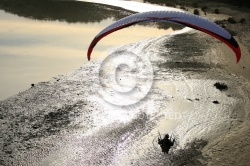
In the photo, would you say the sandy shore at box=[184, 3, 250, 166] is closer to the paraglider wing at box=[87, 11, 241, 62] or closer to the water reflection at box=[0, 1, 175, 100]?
the paraglider wing at box=[87, 11, 241, 62]

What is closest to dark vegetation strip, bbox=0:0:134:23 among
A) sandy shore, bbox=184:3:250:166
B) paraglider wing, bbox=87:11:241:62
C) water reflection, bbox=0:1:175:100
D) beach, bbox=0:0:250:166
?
water reflection, bbox=0:1:175:100

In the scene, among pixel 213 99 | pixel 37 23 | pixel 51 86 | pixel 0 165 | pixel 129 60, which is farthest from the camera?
pixel 37 23

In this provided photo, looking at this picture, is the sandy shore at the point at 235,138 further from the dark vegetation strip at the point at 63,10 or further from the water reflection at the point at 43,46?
the dark vegetation strip at the point at 63,10

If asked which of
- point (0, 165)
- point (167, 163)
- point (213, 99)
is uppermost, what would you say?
point (213, 99)

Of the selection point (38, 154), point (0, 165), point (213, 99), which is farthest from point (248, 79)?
point (0, 165)

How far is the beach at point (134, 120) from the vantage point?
554 inches

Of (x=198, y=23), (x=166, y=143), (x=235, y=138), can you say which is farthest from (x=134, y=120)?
(x=198, y=23)

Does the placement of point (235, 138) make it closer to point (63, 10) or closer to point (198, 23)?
point (198, 23)

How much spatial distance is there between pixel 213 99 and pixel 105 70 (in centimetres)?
799

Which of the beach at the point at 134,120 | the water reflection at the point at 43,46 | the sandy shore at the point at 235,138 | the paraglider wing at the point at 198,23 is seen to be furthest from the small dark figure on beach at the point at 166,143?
→ the water reflection at the point at 43,46

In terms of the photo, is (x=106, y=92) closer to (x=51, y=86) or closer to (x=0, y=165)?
(x=51, y=86)

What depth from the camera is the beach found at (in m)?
14.1

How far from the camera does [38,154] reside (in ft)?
46.5

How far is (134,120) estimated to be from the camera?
17125 mm
